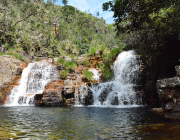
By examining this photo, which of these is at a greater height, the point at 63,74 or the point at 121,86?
the point at 63,74

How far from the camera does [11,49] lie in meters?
22.5

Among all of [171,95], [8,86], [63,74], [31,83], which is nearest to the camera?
[171,95]

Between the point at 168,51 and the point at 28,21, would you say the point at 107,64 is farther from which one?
the point at 28,21

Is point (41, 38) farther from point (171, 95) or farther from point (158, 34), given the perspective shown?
point (171, 95)

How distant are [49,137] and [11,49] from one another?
72.6 feet

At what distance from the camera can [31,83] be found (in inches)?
598

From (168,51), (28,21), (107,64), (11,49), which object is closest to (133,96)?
(168,51)

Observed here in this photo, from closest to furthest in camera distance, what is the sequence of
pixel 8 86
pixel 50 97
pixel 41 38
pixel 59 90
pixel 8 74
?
pixel 50 97 → pixel 59 90 → pixel 8 86 → pixel 8 74 → pixel 41 38

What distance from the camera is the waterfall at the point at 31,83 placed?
43.0 feet

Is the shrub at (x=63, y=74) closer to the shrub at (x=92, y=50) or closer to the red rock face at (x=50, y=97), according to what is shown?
the red rock face at (x=50, y=97)

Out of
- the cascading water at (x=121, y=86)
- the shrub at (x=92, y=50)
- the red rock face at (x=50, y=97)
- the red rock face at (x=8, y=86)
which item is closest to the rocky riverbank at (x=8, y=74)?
the red rock face at (x=8, y=86)

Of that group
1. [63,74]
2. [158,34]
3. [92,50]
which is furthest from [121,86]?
[92,50]

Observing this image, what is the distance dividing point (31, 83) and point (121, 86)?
8.51m

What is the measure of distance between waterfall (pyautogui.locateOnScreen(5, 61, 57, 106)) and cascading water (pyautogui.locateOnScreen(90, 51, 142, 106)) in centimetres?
503
